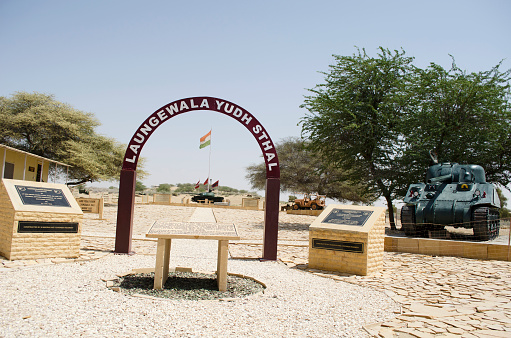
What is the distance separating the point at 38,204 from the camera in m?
7.83

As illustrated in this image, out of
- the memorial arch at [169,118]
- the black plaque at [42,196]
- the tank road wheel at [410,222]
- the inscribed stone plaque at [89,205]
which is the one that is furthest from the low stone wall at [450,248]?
the inscribed stone plaque at [89,205]

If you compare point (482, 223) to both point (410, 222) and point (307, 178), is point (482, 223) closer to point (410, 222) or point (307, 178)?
point (410, 222)

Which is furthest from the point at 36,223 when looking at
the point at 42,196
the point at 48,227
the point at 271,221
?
the point at 271,221

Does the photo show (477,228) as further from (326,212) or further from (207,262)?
(207,262)

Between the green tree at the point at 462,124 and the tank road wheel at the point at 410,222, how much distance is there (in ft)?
15.3

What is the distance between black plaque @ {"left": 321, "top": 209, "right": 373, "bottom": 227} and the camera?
8188mm

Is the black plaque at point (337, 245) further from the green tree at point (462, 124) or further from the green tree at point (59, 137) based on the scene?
the green tree at point (59, 137)

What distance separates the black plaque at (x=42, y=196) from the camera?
7.85m

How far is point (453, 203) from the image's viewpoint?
13.7 meters

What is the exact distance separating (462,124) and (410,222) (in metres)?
7.27

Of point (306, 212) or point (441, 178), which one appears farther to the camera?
point (306, 212)

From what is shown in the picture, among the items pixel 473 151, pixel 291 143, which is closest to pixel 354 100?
pixel 473 151

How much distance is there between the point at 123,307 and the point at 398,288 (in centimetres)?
446

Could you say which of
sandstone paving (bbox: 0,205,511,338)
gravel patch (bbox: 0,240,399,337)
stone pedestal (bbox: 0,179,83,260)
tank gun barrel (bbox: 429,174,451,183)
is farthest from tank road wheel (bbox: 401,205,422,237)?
stone pedestal (bbox: 0,179,83,260)
